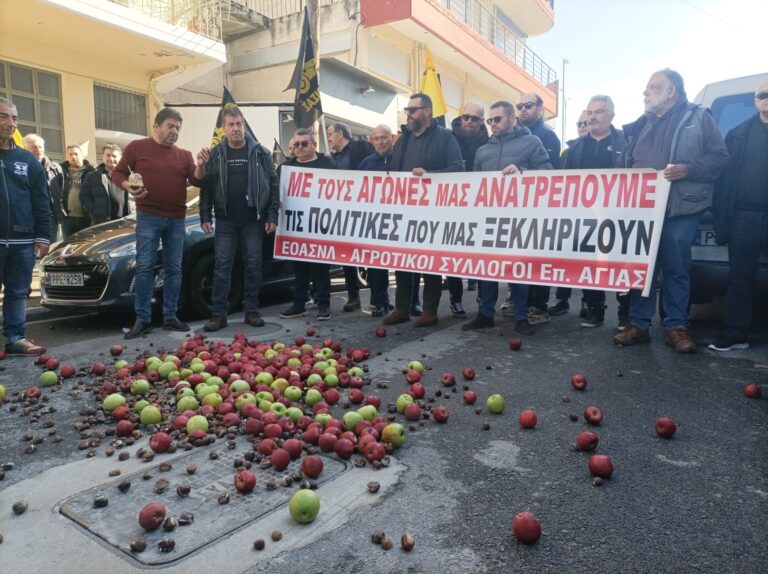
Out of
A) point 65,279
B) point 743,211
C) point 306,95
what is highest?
point 306,95

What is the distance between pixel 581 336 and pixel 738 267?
1.62 m

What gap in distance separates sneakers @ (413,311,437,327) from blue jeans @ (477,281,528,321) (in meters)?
0.59

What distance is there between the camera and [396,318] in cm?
687

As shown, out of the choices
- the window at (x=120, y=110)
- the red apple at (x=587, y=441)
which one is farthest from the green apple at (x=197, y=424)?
the window at (x=120, y=110)

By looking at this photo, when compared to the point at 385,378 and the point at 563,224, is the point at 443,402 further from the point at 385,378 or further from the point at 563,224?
the point at 563,224

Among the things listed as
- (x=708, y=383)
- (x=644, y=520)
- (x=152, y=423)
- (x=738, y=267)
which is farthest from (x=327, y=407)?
(x=738, y=267)

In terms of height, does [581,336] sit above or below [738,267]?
below

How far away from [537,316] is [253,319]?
3384 mm

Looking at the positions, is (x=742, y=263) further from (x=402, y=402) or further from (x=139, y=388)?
(x=139, y=388)

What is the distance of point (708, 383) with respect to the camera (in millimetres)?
4484

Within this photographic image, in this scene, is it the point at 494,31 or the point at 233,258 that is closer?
the point at 233,258

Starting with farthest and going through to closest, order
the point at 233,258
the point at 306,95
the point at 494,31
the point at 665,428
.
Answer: the point at 494,31 → the point at 306,95 → the point at 233,258 → the point at 665,428

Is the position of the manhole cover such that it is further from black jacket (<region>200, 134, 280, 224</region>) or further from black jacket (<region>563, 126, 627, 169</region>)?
black jacket (<region>563, 126, 627, 169</region>)

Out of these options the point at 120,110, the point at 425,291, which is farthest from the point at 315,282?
the point at 120,110
